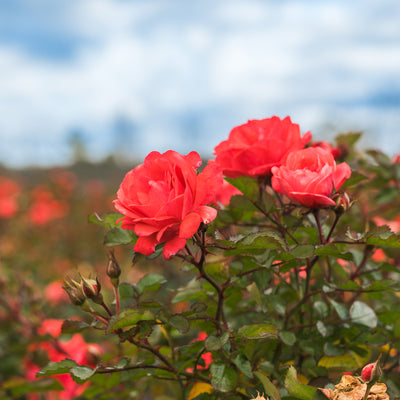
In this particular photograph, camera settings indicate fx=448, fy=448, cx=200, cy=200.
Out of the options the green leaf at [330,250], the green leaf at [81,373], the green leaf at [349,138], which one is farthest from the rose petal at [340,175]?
the green leaf at [349,138]

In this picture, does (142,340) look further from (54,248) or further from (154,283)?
(54,248)

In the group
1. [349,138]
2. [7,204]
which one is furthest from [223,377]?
[7,204]

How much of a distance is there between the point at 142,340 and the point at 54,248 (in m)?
4.16

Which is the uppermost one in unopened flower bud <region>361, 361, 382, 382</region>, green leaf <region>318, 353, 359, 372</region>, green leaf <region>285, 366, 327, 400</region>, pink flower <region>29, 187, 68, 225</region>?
unopened flower bud <region>361, 361, 382, 382</region>

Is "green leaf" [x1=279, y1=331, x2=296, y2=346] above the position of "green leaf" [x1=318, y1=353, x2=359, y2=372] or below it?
above

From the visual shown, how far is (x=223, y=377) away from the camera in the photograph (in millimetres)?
722

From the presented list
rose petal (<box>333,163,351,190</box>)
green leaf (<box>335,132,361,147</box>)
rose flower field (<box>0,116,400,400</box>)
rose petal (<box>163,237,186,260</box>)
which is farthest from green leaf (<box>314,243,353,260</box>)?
green leaf (<box>335,132,361,147</box>)

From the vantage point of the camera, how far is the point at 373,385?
0.56 m

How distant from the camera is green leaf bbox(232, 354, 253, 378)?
0.73 metres

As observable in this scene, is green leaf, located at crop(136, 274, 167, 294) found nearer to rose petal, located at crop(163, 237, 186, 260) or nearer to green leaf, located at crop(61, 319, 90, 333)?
green leaf, located at crop(61, 319, 90, 333)

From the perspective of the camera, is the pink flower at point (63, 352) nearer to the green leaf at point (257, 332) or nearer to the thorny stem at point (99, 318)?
the thorny stem at point (99, 318)

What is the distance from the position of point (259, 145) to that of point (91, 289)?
14.6 inches

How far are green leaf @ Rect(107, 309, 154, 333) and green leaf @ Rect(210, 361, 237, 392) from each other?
14 centimetres

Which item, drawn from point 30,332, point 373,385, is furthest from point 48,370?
point 30,332
